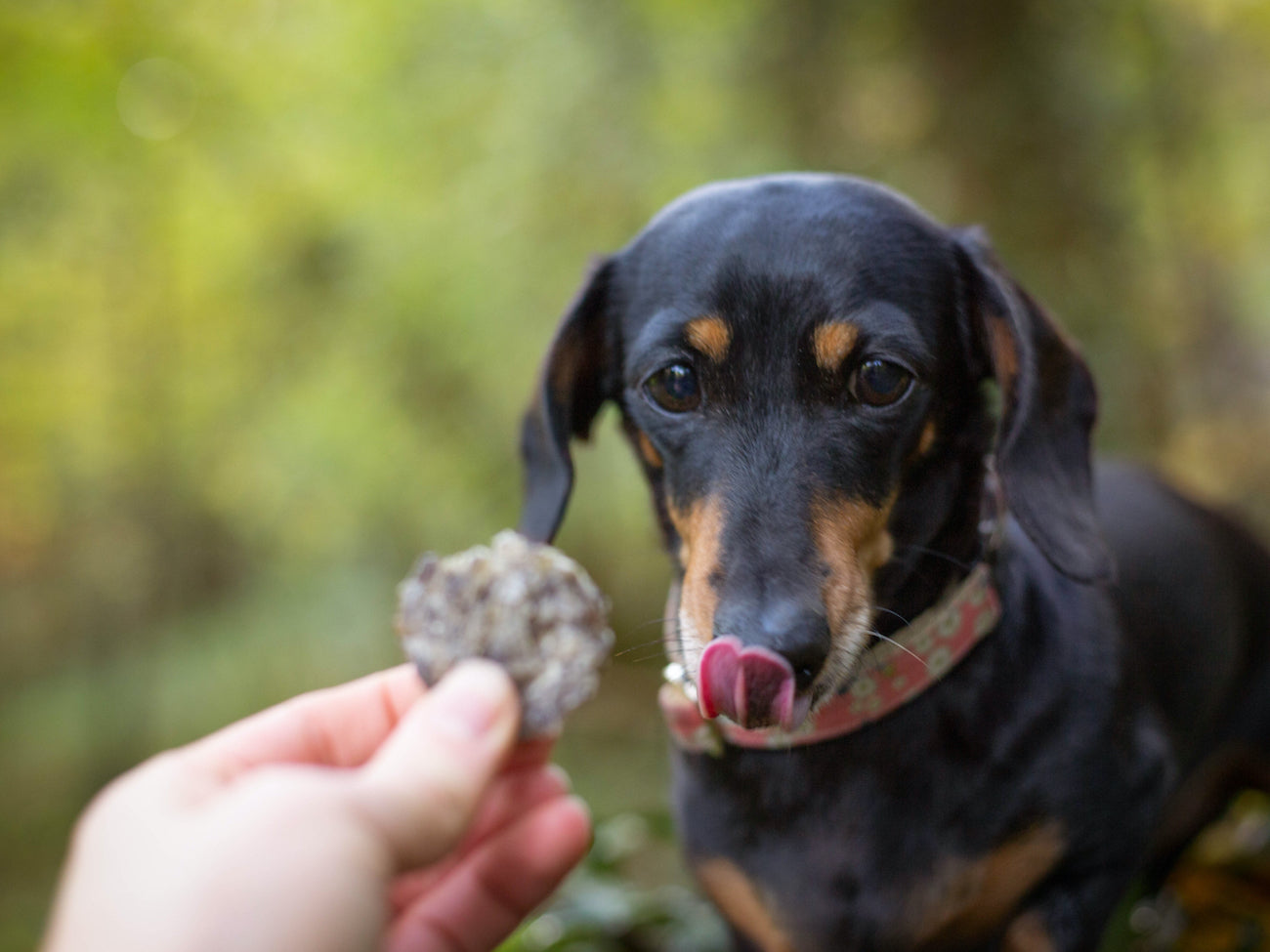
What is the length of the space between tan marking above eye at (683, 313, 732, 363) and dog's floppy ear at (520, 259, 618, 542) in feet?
1.07

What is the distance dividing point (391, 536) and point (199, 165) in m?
2.32

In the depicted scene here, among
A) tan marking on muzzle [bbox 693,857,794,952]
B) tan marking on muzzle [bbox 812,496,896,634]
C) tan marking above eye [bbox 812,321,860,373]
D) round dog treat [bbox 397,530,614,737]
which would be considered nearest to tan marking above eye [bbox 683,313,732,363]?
tan marking above eye [bbox 812,321,860,373]

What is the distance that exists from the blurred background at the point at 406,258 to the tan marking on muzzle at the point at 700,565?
227 centimetres

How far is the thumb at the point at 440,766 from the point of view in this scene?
3.24 feet

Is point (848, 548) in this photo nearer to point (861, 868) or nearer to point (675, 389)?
point (675, 389)

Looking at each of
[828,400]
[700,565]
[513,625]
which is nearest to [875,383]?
[828,400]

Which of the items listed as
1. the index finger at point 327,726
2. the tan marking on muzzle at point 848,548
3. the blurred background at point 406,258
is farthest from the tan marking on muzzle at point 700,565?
the blurred background at point 406,258

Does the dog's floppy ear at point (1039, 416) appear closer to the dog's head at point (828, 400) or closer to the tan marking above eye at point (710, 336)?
the dog's head at point (828, 400)

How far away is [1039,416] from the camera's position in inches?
66.3

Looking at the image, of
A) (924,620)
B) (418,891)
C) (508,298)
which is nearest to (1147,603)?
(924,620)

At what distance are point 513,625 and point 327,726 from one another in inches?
14.4

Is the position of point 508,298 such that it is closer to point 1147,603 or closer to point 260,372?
point 260,372

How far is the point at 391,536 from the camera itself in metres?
6.34

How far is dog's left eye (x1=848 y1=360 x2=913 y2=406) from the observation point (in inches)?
62.4
